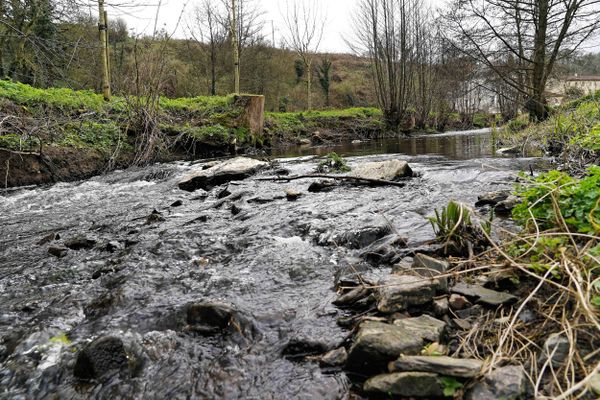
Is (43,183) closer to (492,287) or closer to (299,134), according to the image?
(492,287)

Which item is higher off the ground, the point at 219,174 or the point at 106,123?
the point at 106,123

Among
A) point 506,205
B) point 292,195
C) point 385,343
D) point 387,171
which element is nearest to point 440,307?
point 385,343

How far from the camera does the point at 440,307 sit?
189 centimetres

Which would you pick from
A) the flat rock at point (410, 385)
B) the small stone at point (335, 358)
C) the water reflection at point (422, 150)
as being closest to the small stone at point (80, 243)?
the small stone at point (335, 358)

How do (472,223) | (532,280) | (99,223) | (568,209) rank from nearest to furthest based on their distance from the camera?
(532,280), (568,209), (472,223), (99,223)

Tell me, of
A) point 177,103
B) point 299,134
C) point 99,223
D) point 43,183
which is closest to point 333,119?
point 299,134

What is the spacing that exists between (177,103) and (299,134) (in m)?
6.10

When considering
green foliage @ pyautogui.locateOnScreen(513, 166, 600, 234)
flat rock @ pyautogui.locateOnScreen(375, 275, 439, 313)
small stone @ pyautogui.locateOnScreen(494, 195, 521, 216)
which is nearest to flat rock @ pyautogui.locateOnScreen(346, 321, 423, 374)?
flat rock @ pyautogui.locateOnScreen(375, 275, 439, 313)

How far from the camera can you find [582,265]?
1.61 metres

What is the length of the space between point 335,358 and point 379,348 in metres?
0.25

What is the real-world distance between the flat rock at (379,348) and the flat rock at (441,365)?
0.06 meters

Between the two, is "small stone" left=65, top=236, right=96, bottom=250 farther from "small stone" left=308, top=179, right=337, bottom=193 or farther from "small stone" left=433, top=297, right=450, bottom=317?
"small stone" left=433, top=297, right=450, bottom=317

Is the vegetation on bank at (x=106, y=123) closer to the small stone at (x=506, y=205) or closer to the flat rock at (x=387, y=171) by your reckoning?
the flat rock at (x=387, y=171)

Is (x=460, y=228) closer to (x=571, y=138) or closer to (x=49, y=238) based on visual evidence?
(x=571, y=138)
